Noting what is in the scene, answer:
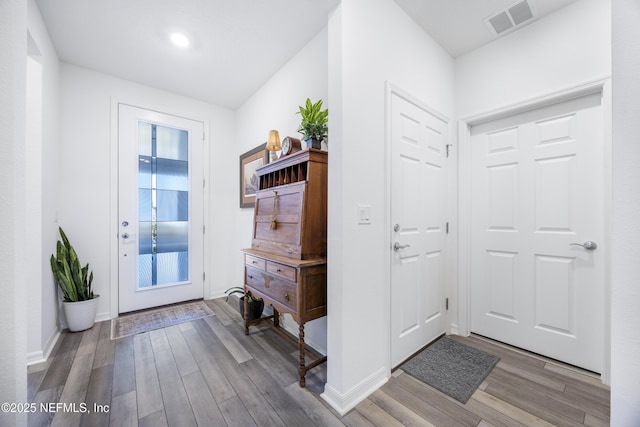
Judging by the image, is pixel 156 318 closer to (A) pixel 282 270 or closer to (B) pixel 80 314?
(B) pixel 80 314

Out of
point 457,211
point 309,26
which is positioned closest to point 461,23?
point 309,26

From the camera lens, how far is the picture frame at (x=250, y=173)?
9.96ft

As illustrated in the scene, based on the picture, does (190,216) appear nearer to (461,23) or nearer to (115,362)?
(115,362)

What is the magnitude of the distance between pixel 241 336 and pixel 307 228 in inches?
54.8

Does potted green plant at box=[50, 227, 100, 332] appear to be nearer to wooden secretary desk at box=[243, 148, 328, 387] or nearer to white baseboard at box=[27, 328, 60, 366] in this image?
white baseboard at box=[27, 328, 60, 366]

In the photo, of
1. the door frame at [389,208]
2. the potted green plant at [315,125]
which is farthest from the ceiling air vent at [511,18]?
the potted green plant at [315,125]

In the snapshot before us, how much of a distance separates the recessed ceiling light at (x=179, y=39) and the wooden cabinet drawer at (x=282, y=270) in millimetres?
2115

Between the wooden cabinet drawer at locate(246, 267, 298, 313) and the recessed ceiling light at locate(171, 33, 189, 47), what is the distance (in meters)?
2.14

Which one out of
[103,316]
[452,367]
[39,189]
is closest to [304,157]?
[452,367]

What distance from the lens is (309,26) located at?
6.86ft

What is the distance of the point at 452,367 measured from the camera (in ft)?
6.22

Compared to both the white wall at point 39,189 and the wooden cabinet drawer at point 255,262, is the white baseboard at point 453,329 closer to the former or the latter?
the wooden cabinet drawer at point 255,262

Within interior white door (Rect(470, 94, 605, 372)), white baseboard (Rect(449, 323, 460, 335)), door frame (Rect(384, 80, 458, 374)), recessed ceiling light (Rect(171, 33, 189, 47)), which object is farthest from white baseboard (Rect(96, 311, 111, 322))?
interior white door (Rect(470, 94, 605, 372))

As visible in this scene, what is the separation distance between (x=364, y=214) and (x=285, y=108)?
1.59 metres
